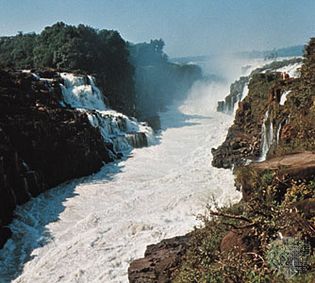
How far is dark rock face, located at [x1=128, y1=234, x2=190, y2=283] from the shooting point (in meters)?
12.4

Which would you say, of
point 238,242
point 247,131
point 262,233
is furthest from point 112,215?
point 247,131

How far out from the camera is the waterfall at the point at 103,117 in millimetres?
33950

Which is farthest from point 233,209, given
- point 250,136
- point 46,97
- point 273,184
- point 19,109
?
point 46,97

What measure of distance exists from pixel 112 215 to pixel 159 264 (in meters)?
8.10

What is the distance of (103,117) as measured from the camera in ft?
115

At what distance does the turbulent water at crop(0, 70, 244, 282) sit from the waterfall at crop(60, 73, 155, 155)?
5.06 ft

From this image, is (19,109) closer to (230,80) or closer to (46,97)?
(46,97)

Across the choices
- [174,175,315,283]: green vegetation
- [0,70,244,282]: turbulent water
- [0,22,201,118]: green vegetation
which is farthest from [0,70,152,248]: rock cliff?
[174,175,315,283]: green vegetation

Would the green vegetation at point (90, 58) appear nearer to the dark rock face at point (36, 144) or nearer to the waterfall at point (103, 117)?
the waterfall at point (103, 117)

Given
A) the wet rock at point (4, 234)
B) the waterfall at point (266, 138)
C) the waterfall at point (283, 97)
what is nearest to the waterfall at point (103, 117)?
the waterfall at point (266, 138)

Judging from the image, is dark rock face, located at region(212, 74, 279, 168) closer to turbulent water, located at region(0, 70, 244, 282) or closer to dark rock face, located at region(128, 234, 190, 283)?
turbulent water, located at region(0, 70, 244, 282)

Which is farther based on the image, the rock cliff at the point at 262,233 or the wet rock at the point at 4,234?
the wet rock at the point at 4,234

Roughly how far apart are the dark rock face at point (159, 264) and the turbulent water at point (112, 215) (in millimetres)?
1417

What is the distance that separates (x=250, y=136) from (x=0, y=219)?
15.0m
